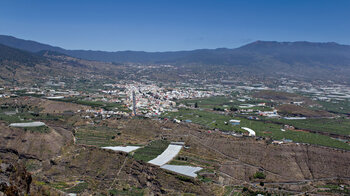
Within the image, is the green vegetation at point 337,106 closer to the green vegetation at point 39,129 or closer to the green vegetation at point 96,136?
the green vegetation at point 96,136

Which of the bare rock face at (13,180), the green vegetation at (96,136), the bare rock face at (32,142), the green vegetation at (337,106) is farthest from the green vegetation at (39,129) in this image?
the green vegetation at (337,106)

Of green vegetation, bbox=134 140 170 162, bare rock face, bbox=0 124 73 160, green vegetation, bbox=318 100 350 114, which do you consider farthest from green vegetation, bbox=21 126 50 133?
green vegetation, bbox=318 100 350 114

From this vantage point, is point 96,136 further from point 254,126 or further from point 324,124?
point 324,124

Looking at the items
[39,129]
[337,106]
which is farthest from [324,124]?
[39,129]

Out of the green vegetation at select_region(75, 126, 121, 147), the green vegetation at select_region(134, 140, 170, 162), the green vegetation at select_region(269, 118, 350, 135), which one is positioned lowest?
the green vegetation at select_region(134, 140, 170, 162)

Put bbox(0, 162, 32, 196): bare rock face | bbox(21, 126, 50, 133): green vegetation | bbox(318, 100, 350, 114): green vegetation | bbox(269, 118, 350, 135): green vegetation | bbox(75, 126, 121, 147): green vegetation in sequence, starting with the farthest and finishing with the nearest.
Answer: bbox(318, 100, 350, 114): green vegetation
bbox(269, 118, 350, 135): green vegetation
bbox(75, 126, 121, 147): green vegetation
bbox(21, 126, 50, 133): green vegetation
bbox(0, 162, 32, 196): bare rock face

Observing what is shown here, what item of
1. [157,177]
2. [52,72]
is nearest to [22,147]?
[157,177]

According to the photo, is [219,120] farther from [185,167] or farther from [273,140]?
[185,167]

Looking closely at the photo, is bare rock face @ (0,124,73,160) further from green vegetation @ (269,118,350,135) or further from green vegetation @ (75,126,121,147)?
green vegetation @ (269,118,350,135)
